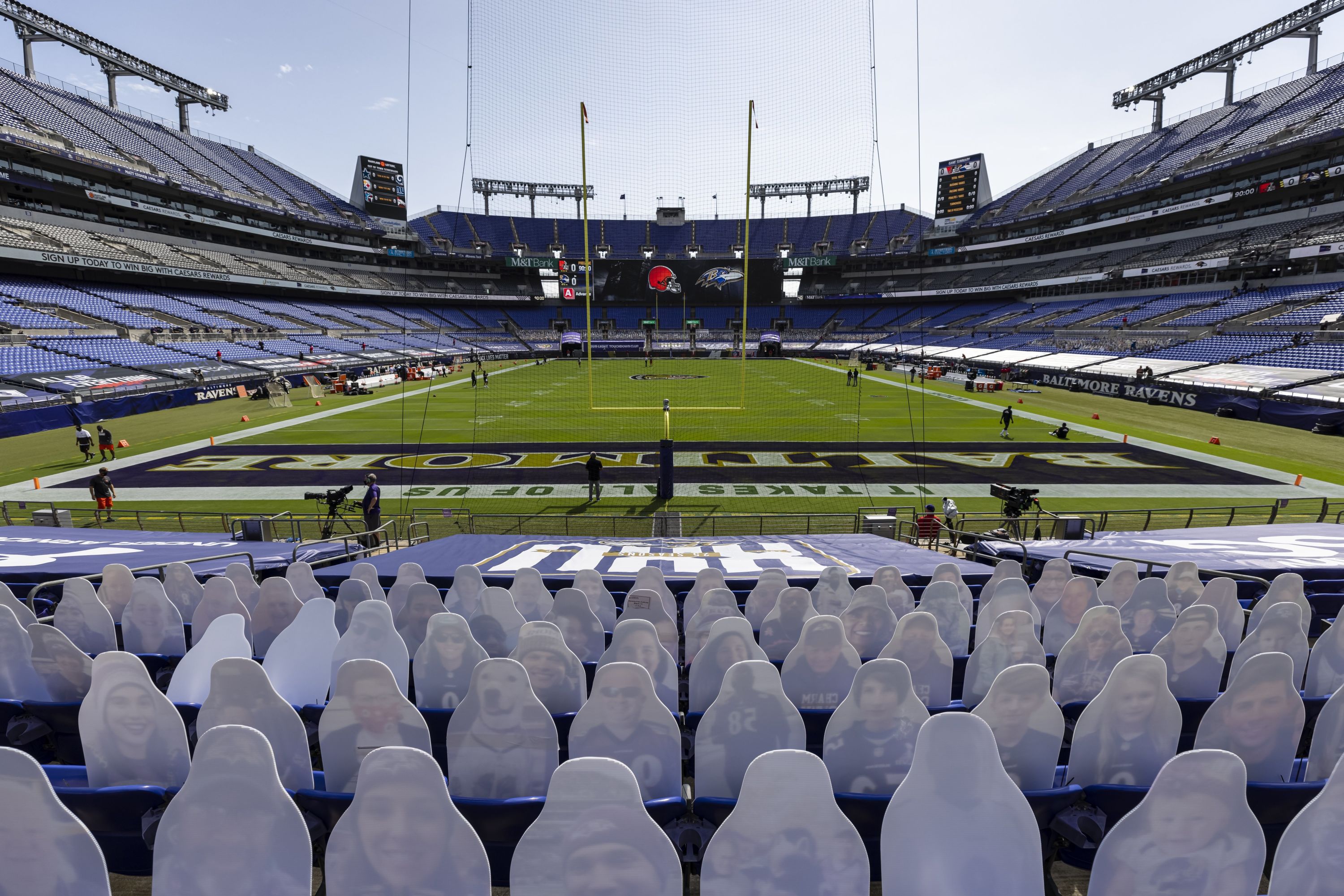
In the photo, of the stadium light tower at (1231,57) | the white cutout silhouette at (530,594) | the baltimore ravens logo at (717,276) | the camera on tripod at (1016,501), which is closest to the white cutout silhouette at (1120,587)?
the white cutout silhouette at (530,594)

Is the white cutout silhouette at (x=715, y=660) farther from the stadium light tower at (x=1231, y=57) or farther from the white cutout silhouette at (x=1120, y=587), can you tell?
the stadium light tower at (x=1231, y=57)

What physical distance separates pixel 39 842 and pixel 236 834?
600 mm

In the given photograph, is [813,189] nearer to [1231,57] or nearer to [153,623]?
[1231,57]

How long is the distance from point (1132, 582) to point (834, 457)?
15.4 meters

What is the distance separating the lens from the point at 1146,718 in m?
2.91

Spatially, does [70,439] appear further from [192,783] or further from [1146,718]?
[1146,718]

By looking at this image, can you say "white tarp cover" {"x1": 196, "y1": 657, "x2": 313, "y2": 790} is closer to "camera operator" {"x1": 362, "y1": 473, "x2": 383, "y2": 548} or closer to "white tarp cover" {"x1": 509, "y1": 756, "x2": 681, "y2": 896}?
"white tarp cover" {"x1": 509, "y1": 756, "x2": 681, "y2": 896}

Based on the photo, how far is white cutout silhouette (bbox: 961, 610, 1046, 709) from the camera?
3893 millimetres

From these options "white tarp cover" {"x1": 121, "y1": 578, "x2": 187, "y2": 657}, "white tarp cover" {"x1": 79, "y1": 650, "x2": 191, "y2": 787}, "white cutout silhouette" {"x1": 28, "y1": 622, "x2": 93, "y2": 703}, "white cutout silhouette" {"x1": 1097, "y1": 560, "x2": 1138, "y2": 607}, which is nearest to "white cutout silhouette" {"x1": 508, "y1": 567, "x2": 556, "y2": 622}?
"white tarp cover" {"x1": 121, "y1": 578, "x2": 187, "y2": 657}

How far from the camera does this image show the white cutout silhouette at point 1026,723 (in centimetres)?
286

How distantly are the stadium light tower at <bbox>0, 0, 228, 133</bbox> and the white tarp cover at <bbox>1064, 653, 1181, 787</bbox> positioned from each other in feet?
277

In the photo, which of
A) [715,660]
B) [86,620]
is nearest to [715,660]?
[715,660]

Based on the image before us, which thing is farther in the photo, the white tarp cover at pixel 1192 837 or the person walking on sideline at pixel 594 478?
the person walking on sideline at pixel 594 478

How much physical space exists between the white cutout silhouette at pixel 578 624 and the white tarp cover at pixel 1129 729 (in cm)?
310
